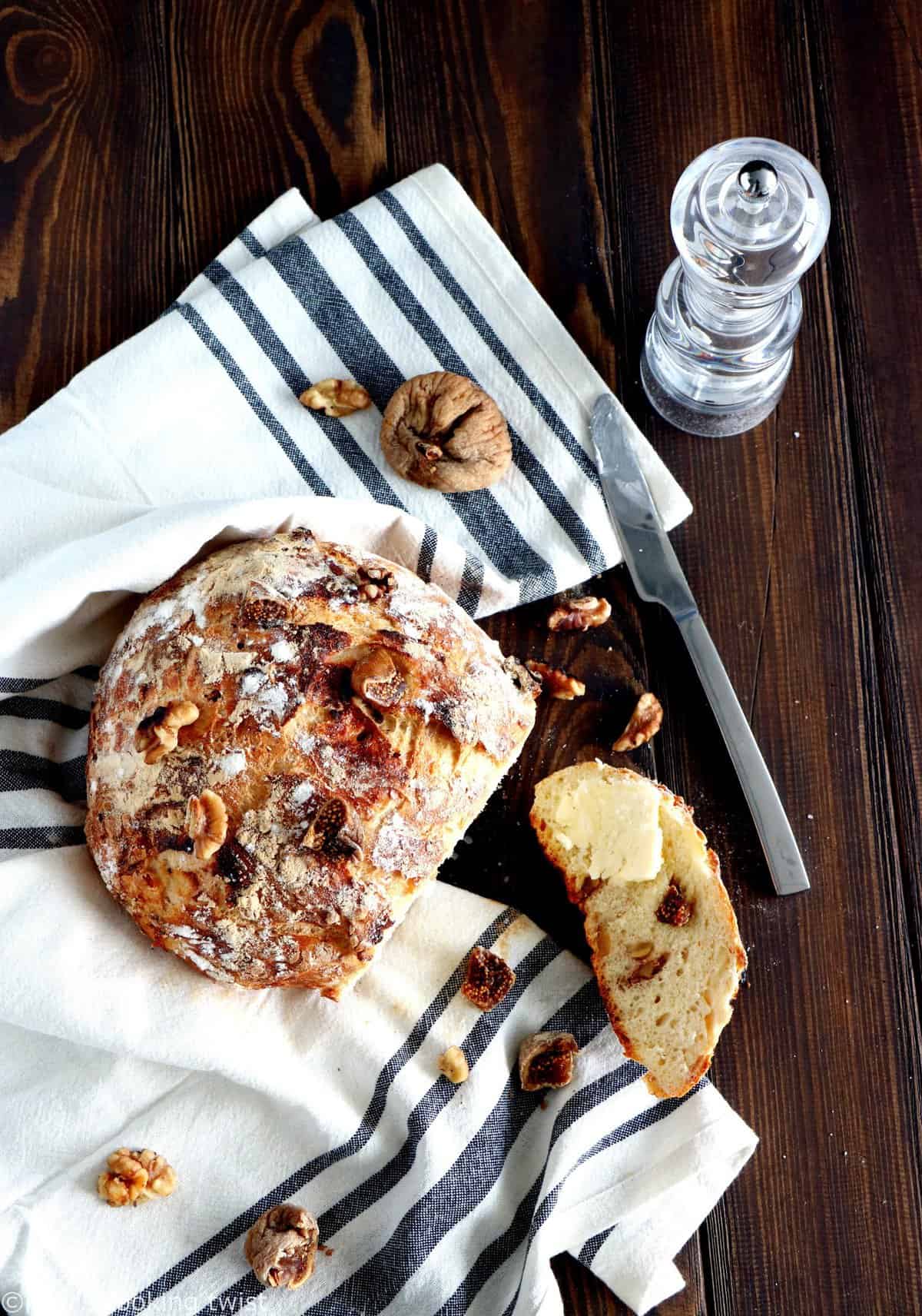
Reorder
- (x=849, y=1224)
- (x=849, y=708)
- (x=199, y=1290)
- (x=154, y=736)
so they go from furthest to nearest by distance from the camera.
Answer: (x=849, y=708) < (x=849, y=1224) < (x=199, y=1290) < (x=154, y=736)

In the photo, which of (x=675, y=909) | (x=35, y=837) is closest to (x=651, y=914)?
(x=675, y=909)

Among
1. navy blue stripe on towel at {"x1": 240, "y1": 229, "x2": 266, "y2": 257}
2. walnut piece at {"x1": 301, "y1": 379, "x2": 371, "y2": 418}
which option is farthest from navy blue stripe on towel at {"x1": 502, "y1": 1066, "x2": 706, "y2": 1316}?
navy blue stripe on towel at {"x1": 240, "y1": 229, "x2": 266, "y2": 257}

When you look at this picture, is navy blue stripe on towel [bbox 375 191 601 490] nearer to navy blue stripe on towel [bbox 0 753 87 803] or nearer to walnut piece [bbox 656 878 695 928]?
walnut piece [bbox 656 878 695 928]

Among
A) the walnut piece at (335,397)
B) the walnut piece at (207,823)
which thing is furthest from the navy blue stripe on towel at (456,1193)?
the walnut piece at (335,397)

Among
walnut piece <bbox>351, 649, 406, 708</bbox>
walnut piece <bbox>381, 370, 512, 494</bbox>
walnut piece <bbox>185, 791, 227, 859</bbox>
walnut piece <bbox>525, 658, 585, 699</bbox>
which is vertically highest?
walnut piece <bbox>381, 370, 512, 494</bbox>

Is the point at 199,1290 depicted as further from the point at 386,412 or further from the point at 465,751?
the point at 386,412

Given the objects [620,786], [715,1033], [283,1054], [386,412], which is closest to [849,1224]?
[715,1033]
